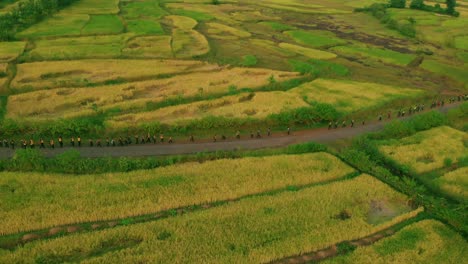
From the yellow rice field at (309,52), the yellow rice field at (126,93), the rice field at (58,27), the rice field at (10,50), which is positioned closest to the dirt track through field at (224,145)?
the yellow rice field at (126,93)

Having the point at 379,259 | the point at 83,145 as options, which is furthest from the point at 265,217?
the point at 83,145

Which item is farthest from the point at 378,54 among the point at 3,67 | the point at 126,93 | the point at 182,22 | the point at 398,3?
the point at 3,67

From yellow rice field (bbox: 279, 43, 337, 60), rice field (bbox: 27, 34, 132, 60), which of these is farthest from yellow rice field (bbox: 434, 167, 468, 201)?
rice field (bbox: 27, 34, 132, 60)

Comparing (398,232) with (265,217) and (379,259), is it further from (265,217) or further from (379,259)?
(265,217)

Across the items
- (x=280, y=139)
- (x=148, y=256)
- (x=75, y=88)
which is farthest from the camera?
(x=75, y=88)

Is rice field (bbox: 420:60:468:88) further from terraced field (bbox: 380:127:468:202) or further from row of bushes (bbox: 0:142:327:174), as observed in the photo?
row of bushes (bbox: 0:142:327:174)
